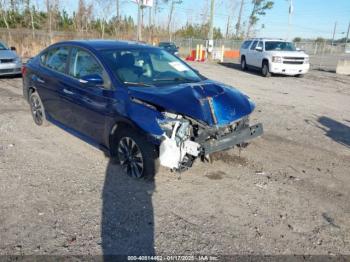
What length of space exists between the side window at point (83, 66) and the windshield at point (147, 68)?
0.53ft

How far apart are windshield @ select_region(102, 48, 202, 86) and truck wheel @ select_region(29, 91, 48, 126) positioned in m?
2.26

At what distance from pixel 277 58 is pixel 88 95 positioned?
45.7 ft

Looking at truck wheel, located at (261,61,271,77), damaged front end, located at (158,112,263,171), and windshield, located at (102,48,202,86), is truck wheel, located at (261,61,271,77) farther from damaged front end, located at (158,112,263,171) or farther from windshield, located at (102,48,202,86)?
damaged front end, located at (158,112,263,171)

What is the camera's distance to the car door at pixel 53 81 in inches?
227

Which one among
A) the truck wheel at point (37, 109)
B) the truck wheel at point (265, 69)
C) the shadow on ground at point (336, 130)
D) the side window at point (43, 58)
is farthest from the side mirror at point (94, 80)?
the truck wheel at point (265, 69)

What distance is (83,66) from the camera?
5355 mm

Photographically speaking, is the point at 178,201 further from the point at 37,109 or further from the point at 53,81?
the point at 37,109

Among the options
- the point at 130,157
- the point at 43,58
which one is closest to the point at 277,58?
the point at 43,58

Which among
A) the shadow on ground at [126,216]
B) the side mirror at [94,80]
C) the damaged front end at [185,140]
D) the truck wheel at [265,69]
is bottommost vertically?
the shadow on ground at [126,216]

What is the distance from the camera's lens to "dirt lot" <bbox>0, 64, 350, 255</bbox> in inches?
135

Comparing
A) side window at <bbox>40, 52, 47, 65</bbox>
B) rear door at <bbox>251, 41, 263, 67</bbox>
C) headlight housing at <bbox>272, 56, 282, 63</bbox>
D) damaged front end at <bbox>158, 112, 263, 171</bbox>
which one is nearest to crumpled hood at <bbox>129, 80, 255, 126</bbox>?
damaged front end at <bbox>158, 112, 263, 171</bbox>

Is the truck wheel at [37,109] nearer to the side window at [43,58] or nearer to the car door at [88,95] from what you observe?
the side window at [43,58]

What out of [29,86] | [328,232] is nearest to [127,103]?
[328,232]

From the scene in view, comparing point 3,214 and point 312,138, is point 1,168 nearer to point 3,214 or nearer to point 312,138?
point 3,214
